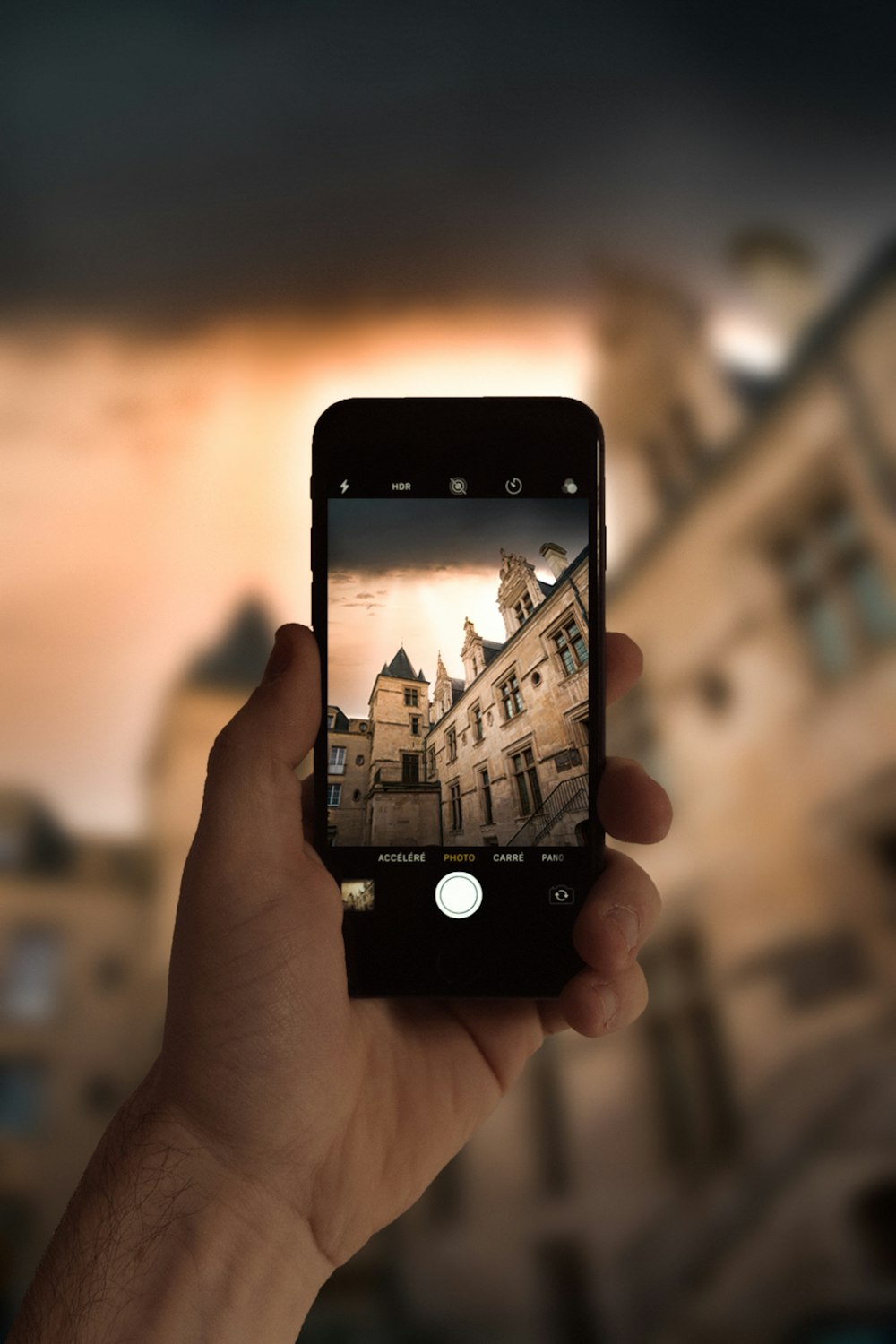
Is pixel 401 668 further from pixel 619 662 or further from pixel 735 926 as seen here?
pixel 735 926

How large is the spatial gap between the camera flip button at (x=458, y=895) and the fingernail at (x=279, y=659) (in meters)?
0.19

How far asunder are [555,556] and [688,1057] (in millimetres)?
1268

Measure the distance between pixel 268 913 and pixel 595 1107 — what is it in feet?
4.10

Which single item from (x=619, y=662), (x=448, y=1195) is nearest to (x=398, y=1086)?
(x=619, y=662)

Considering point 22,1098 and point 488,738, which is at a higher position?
point 488,738

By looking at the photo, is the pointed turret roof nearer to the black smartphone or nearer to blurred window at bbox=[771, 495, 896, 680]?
the black smartphone

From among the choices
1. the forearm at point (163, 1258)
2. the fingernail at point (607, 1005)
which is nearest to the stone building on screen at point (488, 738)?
the fingernail at point (607, 1005)

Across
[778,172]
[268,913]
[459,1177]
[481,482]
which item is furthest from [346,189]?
[459,1177]

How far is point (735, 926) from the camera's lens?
159 centimetres

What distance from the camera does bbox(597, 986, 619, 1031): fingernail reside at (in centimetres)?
57

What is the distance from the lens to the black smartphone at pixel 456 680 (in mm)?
631

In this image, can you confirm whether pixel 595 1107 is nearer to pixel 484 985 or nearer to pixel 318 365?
pixel 484 985

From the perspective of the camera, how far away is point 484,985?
0.61 m

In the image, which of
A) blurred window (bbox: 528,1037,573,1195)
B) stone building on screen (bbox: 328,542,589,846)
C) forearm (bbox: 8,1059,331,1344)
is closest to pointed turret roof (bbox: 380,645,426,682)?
stone building on screen (bbox: 328,542,589,846)
